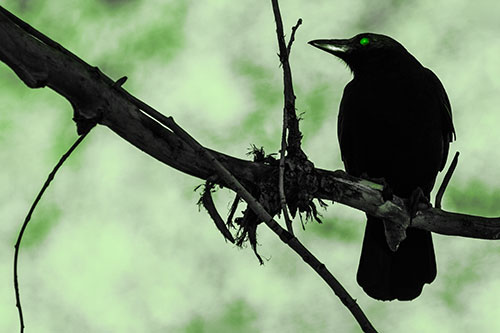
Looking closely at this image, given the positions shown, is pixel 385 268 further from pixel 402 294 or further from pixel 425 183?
pixel 425 183

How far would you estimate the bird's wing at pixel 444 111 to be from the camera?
5.07m

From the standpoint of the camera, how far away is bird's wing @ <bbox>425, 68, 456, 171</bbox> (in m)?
5.07

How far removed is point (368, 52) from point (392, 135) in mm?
766

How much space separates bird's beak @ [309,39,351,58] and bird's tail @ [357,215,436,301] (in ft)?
4.77

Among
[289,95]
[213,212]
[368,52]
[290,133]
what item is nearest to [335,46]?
[368,52]

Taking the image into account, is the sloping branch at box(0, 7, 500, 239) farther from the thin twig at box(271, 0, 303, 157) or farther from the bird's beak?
the bird's beak

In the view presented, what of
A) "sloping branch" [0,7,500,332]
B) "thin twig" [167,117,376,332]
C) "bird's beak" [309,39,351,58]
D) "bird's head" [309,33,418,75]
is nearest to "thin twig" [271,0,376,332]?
"thin twig" [167,117,376,332]

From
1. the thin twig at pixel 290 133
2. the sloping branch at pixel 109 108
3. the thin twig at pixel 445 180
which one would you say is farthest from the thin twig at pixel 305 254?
the thin twig at pixel 445 180

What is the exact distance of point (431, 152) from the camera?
4.87 meters

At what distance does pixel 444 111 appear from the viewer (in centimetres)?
514

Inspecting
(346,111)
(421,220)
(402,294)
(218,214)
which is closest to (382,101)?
(346,111)

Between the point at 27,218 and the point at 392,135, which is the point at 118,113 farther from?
the point at 392,135

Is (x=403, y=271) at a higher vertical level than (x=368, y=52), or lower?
lower

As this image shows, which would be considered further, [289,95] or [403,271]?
[403,271]
